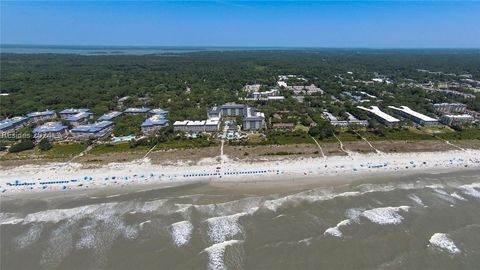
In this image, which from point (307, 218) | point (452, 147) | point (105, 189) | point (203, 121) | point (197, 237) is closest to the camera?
point (197, 237)

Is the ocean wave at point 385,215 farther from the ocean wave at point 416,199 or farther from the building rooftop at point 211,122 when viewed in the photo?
the building rooftop at point 211,122

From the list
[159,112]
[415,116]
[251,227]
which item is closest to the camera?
[251,227]

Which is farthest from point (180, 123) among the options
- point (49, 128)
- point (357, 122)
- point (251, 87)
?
point (251, 87)

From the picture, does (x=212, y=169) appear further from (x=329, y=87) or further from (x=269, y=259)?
(x=329, y=87)

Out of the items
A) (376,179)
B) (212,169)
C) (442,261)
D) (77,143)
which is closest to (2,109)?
(77,143)

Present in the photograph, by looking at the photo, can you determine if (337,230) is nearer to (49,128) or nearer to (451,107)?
(49,128)

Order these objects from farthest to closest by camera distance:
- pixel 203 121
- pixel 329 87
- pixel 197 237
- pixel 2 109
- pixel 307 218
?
pixel 329 87
pixel 2 109
pixel 203 121
pixel 307 218
pixel 197 237
